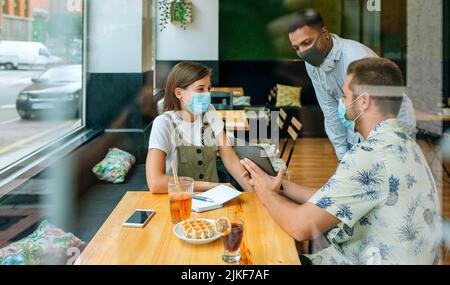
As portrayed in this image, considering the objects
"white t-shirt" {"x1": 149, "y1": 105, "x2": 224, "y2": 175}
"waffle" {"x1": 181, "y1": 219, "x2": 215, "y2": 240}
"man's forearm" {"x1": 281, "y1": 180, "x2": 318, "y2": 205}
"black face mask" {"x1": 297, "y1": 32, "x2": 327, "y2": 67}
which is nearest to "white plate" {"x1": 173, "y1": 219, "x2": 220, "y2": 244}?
"waffle" {"x1": 181, "y1": 219, "x2": 215, "y2": 240}

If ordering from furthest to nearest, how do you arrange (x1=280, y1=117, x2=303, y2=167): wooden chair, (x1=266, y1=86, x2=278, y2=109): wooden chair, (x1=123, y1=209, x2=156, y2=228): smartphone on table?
(x1=266, y1=86, x2=278, y2=109): wooden chair → (x1=280, y1=117, x2=303, y2=167): wooden chair → (x1=123, y1=209, x2=156, y2=228): smartphone on table

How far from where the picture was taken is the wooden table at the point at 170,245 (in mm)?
1011

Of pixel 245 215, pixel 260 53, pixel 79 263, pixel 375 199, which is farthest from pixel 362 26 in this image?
pixel 79 263

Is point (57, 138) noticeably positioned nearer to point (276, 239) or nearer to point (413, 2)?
point (276, 239)

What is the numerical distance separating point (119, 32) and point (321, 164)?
0.87 m

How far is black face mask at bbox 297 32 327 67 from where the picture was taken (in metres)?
1.30

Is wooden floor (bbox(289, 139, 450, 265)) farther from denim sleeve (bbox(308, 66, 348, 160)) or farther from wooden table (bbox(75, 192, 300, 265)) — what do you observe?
wooden table (bbox(75, 192, 300, 265))

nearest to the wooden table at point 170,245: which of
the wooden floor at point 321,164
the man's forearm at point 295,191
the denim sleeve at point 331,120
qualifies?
the man's forearm at point 295,191

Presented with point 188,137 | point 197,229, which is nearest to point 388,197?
point 197,229

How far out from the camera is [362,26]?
1337 mm

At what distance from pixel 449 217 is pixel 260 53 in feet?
2.65

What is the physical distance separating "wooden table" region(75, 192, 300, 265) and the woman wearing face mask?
284 mm

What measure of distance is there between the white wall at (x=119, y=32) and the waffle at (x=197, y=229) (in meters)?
0.73

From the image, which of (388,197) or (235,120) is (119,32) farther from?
(388,197)
